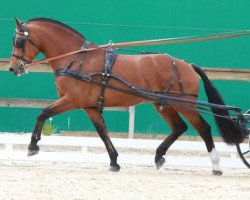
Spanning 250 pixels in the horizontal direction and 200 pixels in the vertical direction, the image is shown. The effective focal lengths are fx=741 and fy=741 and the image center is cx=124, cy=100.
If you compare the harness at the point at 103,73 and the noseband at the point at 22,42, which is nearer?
the harness at the point at 103,73

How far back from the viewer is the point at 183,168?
31.1 feet

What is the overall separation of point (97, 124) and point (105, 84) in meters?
0.55

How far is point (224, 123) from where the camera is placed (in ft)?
29.3

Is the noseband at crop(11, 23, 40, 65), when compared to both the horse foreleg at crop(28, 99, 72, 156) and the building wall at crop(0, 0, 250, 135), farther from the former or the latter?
the building wall at crop(0, 0, 250, 135)

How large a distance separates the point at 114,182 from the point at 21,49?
6.88ft

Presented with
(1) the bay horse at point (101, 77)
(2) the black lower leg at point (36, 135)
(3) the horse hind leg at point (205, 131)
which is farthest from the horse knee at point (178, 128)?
(2) the black lower leg at point (36, 135)

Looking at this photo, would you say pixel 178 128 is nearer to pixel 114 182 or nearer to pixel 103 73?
pixel 103 73

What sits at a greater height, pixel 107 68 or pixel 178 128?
pixel 107 68

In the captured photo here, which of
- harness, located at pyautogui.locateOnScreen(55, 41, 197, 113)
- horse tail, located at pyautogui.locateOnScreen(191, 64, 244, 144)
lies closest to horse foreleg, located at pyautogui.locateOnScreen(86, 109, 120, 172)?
harness, located at pyautogui.locateOnScreen(55, 41, 197, 113)

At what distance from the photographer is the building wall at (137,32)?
11.8 m

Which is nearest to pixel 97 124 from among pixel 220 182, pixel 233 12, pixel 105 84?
pixel 105 84

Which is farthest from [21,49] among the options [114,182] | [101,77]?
[114,182]

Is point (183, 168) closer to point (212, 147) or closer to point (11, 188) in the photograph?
point (212, 147)

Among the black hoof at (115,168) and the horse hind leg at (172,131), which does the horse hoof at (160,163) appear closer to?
the horse hind leg at (172,131)
